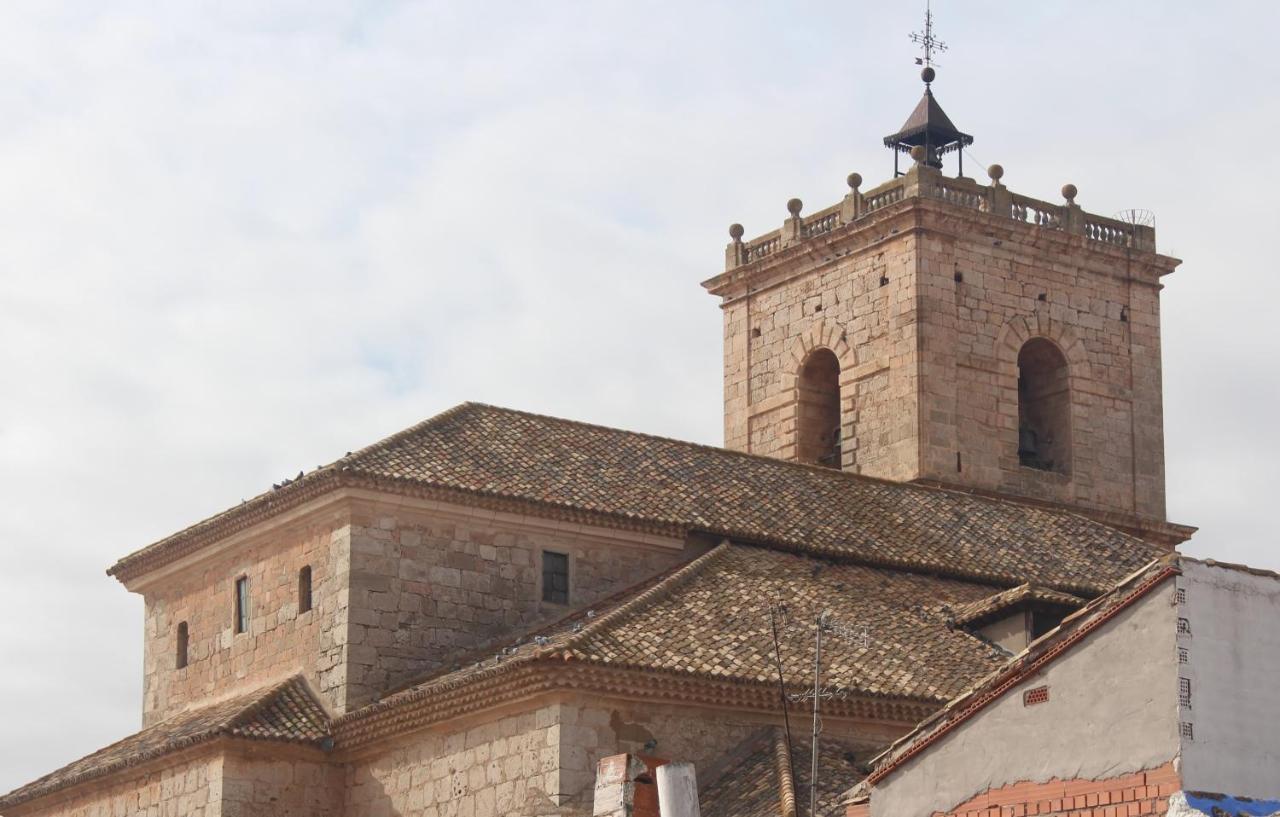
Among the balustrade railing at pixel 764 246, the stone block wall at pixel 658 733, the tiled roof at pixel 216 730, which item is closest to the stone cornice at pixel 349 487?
the tiled roof at pixel 216 730

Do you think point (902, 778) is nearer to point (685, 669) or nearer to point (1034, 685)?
point (1034, 685)

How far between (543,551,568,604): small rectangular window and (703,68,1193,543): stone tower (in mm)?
8993

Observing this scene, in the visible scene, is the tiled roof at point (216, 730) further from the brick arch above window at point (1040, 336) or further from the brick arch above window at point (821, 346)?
the brick arch above window at point (1040, 336)

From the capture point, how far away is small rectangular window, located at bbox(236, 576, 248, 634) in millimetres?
29391

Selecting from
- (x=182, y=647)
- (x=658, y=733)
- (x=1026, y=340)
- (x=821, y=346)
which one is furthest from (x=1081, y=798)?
(x=821, y=346)

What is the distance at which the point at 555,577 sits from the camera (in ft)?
93.0

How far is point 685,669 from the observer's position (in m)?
24.7

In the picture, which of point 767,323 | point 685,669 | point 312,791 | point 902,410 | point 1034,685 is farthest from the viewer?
point 767,323

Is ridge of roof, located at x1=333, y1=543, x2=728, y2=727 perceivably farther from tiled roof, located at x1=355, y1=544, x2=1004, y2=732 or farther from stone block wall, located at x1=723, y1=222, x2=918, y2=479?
stone block wall, located at x1=723, y1=222, x2=918, y2=479

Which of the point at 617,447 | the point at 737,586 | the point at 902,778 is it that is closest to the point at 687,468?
the point at 617,447

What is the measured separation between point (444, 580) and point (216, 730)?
3082mm

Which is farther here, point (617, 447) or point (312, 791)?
point (617, 447)

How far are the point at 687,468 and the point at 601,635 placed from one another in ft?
20.5

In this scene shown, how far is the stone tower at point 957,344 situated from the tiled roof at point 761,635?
8015 millimetres
